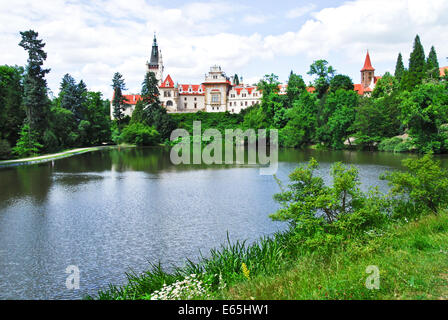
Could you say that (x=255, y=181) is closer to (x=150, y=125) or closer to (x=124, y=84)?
(x=150, y=125)

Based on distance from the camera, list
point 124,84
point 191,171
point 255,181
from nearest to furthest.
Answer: point 255,181
point 191,171
point 124,84

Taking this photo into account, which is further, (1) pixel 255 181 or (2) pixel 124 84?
(2) pixel 124 84

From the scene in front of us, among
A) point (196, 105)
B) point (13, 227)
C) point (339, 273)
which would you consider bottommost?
point (13, 227)

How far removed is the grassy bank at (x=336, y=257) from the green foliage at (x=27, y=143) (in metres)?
28.2

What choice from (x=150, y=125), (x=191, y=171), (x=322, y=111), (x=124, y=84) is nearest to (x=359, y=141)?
(x=322, y=111)

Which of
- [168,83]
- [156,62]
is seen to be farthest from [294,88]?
[156,62]

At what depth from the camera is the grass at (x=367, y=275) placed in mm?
4414

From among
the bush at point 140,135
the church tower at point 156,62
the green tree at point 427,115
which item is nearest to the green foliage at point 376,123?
the green tree at point 427,115

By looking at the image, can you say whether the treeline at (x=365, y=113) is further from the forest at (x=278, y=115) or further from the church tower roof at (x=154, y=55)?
the church tower roof at (x=154, y=55)

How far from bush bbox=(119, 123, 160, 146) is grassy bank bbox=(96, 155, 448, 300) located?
45826mm

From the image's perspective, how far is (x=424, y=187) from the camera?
9.26 m

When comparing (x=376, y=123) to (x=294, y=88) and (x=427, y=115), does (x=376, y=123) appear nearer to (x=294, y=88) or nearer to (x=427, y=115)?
(x=427, y=115)
